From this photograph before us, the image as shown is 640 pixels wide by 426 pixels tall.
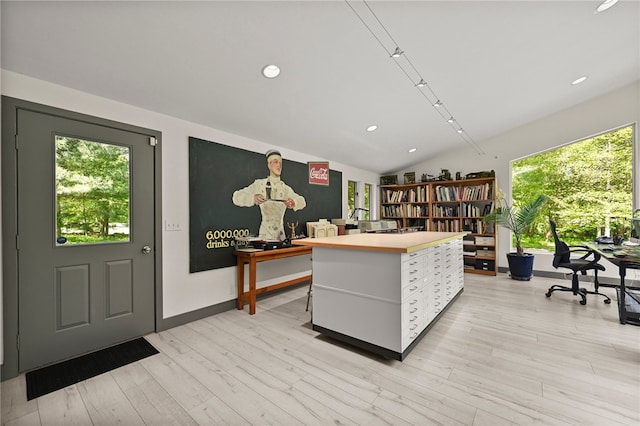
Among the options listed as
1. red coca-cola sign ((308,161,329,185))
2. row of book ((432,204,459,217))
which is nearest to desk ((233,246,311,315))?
red coca-cola sign ((308,161,329,185))

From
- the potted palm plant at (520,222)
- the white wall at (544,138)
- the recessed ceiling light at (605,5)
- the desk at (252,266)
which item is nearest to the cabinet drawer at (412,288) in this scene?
the desk at (252,266)

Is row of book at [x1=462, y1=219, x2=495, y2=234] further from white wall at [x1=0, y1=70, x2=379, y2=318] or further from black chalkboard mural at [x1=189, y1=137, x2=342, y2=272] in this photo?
white wall at [x1=0, y1=70, x2=379, y2=318]

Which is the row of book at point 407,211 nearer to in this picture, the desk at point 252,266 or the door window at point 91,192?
the desk at point 252,266

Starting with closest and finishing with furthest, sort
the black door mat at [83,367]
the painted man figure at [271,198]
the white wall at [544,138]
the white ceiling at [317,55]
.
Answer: the white ceiling at [317,55] → the black door mat at [83,367] → the painted man figure at [271,198] → the white wall at [544,138]

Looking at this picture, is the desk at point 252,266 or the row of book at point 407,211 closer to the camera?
the desk at point 252,266

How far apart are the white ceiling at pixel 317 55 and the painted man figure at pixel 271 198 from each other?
15.5 inches

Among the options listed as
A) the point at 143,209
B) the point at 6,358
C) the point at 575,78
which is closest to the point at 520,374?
the point at 143,209

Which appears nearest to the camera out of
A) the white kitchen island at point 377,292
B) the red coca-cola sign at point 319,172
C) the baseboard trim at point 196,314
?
the white kitchen island at point 377,292

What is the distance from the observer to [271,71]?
2.46 metres

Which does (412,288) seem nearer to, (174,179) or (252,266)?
(252,266)

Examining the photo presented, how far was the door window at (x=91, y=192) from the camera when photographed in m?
2.25

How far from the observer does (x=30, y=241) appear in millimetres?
2068

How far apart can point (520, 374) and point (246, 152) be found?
3630mm

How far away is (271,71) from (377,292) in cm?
221
